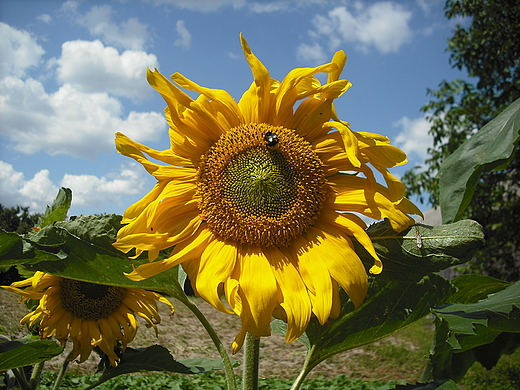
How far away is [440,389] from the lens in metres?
1.08

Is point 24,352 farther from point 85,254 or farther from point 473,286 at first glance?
point 473,286

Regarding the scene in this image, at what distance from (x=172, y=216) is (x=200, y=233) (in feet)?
0.27

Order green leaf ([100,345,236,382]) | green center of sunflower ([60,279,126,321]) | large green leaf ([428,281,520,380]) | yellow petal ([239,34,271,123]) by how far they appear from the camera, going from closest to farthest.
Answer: large green leaf ([428,281,520,380]) → yellow petal ([239,34,271,123]) → green leaf ([100,345,236,382]) → green center of sunflower ([60,279,126,321])

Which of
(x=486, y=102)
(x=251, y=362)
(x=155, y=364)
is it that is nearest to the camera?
(x=251, y=362)

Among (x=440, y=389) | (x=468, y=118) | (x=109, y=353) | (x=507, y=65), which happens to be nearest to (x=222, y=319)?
(x=468, y=118)

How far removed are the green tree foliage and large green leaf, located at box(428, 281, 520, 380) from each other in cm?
670

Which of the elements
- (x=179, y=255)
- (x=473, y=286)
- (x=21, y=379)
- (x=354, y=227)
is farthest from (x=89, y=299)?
(x=473, y=286)

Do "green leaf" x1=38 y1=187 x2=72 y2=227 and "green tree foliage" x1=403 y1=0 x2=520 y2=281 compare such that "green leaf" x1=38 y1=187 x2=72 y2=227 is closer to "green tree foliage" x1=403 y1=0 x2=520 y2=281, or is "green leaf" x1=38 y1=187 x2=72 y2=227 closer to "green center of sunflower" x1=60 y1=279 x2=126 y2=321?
"green center of sunflower" x1=60 y1=279 x2=126 y2=321

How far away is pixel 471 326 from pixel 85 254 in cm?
84

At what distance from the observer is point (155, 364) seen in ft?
5.77

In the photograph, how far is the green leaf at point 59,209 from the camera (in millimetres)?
1783

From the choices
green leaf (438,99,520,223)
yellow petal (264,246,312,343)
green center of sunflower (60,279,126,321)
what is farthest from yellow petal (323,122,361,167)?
green center of sunflower (60,279,126,321)

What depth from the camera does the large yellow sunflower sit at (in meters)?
1.00

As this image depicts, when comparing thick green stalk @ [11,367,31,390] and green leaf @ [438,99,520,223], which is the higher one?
green leaf @ [438,99,520,223]
